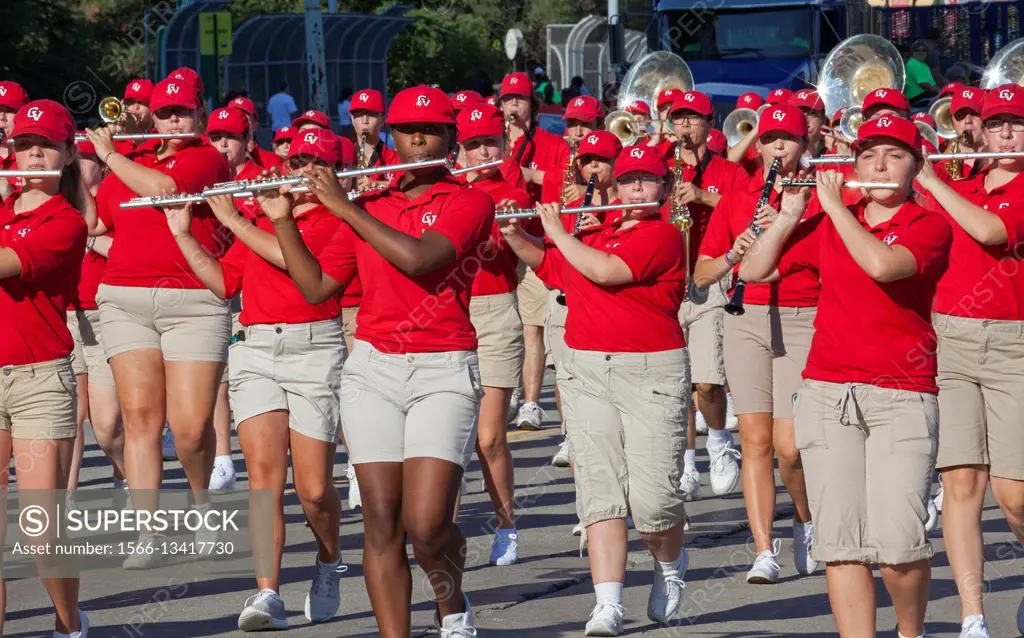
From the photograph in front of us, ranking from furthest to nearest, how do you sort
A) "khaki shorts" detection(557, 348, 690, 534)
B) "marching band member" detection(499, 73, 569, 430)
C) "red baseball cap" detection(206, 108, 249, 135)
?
1. "marching band member" detection(499, 73, 569, 430)
2. "red baseball cap" detection(206, 108, 249, 135)
3. "khaki shorts" detection(557, 348, 690, 534)

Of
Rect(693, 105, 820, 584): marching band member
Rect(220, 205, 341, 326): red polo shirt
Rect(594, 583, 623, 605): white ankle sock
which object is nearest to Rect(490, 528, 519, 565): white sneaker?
Rect(693, 105, 820, 584): marching band member

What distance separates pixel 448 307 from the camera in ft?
20.5

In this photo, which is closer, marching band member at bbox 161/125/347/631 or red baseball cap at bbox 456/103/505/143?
marching band member at bbox 161/125/347/631

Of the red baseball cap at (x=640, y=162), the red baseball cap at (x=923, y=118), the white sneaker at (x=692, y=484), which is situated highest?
the red baseball cap at (x=923, y=118)

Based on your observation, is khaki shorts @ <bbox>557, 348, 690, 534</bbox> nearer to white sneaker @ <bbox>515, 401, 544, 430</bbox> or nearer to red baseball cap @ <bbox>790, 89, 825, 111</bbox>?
red baseball cap @ <bbox>790, 89, 825, 111</bbox>

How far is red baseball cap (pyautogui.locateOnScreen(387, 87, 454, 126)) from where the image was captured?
618 cm

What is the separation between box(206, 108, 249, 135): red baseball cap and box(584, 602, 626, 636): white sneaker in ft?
10.7

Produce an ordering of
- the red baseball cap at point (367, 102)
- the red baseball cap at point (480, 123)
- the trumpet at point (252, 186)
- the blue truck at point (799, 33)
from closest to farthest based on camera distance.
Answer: the trumpet at point (252, 186), the red baseball cap at point (480, 123), the red baseball cap at point (367, 102), the blue truck at point (799, 33)

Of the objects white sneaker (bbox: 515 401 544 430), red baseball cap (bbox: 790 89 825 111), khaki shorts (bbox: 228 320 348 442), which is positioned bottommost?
white sneaker (bbox: 515 401 544 430)

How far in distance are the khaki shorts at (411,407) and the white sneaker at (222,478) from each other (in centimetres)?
420

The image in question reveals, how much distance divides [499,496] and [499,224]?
1.42m

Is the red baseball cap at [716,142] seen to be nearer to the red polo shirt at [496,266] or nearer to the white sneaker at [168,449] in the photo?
the red polo shirt at [496,266]

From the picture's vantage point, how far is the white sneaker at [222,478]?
10.3 metres

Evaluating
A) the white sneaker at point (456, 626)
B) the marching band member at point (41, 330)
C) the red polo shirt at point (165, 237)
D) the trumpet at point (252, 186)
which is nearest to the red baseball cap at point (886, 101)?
the trumpet at point (252, 186)
